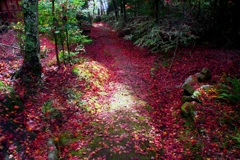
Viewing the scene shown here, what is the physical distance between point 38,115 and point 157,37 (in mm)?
9796

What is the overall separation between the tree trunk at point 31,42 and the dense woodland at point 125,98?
0.12ft

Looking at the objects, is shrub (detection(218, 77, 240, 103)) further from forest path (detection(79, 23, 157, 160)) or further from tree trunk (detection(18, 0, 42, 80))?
tree trunk (detection(18, 0, 42, 80))

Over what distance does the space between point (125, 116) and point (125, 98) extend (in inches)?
55.9

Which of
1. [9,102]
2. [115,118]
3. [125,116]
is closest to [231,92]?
[125,116]

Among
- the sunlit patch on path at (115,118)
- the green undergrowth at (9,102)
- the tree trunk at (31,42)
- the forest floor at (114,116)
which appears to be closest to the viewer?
the forest floor at (114,116)

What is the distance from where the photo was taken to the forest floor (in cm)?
484

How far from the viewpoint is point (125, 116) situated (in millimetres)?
6812

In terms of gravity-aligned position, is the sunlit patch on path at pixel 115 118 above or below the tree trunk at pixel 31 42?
below

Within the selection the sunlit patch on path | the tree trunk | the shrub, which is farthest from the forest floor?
the tree trunk

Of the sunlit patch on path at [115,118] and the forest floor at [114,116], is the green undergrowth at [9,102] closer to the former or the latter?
the forest floor at [114,116]

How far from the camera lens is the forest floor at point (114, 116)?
15.9ft

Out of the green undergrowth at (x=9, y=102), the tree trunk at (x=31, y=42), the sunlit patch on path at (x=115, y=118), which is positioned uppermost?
the tree trunk at (x=31, y=42)

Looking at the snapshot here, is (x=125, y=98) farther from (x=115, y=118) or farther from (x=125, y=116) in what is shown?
(x=115, y=118)

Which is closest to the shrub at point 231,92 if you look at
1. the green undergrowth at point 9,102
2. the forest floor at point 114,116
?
the forest floor at point 114,116
